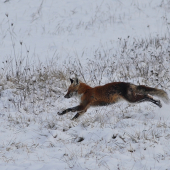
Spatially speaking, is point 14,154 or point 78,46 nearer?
point 14,154

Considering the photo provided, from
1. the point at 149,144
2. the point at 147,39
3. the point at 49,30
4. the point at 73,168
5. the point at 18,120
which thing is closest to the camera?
the point at 73,168

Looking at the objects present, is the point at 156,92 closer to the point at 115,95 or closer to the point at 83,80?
the point at 115,95

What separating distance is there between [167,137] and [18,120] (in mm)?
3293

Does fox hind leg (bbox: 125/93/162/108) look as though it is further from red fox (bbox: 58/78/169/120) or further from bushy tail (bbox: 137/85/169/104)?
bushy tail (bbox: 137/85/169/104)

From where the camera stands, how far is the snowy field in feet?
14.7

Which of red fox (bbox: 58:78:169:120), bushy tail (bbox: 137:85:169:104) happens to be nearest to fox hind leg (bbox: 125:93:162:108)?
red fox (bbox: 58:78:169:120)

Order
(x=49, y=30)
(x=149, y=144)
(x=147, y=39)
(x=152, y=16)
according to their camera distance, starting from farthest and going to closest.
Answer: (x=152, y=16), (x=49, y=30), (x=147, y=39), (x=149, y=144)

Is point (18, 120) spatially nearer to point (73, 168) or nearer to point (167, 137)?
point (73, 168)

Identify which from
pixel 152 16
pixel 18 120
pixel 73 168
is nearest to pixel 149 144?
pixel 73 168

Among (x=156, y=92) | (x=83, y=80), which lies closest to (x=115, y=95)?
(x=156, y=92)

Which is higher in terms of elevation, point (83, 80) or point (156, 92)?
point (83, 80)

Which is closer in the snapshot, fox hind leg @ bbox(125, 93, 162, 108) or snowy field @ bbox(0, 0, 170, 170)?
snowy field @ bbox(0, 0, 170, 170)

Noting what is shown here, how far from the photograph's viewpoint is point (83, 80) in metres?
9.16

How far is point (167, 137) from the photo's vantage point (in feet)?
16.1
